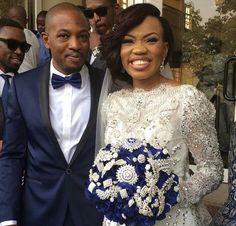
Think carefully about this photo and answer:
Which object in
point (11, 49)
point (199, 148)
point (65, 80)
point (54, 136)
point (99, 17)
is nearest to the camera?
point (199, 148)

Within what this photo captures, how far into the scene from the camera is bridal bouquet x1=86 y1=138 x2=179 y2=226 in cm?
189

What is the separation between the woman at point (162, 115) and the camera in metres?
2.23

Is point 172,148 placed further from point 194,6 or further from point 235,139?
point 194,6

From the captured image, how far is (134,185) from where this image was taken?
1906 millimetres

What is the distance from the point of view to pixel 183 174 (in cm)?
228

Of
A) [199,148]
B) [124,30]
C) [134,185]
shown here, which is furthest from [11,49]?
[134,185]

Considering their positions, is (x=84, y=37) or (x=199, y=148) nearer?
(x=199, y=148)

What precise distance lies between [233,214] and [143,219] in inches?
14.2

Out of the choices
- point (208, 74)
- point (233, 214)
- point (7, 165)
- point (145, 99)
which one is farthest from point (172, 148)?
point (208, 74)

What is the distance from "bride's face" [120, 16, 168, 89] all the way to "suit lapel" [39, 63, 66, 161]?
1.61 ft

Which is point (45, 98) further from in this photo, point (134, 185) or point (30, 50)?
point (30, 50)

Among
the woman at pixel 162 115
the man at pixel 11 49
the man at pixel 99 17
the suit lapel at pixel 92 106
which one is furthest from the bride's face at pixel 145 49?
the man at pixel 11 49

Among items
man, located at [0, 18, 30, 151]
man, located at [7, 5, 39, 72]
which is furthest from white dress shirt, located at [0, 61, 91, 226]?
man, located at [7, 5, 39, 72]

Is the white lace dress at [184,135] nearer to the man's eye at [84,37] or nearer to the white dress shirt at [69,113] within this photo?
the white dress shirt at [69,113]
